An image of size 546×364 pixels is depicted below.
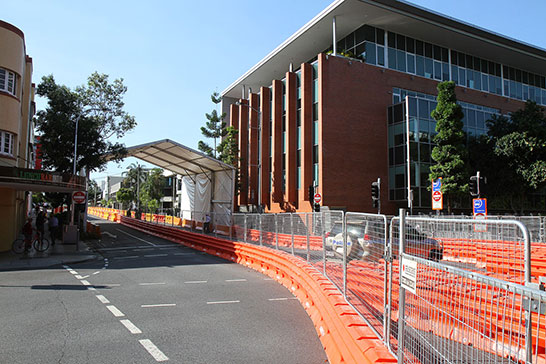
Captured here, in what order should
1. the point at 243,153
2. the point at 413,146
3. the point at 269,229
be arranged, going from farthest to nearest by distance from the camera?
the point at 243,153, the point at 413,146, the point at 269,229

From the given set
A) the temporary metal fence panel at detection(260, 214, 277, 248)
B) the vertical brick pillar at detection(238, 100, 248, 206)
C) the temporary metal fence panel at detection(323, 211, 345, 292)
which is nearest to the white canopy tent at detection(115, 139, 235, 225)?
the vertical brick pillar at detection(238, 100, 248, 206)

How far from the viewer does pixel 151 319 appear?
7.51 meters

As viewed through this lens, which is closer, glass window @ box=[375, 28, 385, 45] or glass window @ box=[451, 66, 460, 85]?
glass window @ box=[375, 28, 385, 45]

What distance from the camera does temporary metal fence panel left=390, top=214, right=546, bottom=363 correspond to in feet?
7.82

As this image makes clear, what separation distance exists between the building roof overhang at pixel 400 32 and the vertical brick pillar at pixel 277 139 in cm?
393

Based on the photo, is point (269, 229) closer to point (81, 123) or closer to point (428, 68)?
point (81, 123)

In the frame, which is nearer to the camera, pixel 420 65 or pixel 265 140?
pixel 420 65

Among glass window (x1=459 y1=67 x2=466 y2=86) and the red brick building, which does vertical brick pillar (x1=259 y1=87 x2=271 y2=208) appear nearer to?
the red brick building

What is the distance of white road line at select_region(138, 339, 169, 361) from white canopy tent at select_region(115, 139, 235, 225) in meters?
21.6

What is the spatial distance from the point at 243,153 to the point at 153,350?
4254 cm

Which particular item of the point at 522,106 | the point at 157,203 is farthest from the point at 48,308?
the point at 157,203

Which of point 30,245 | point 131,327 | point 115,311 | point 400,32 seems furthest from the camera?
point 400,32

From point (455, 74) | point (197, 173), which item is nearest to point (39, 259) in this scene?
point (197, 173)

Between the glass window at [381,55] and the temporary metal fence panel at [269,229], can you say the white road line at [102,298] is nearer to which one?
the temporary metal fence panel at [269,229]
